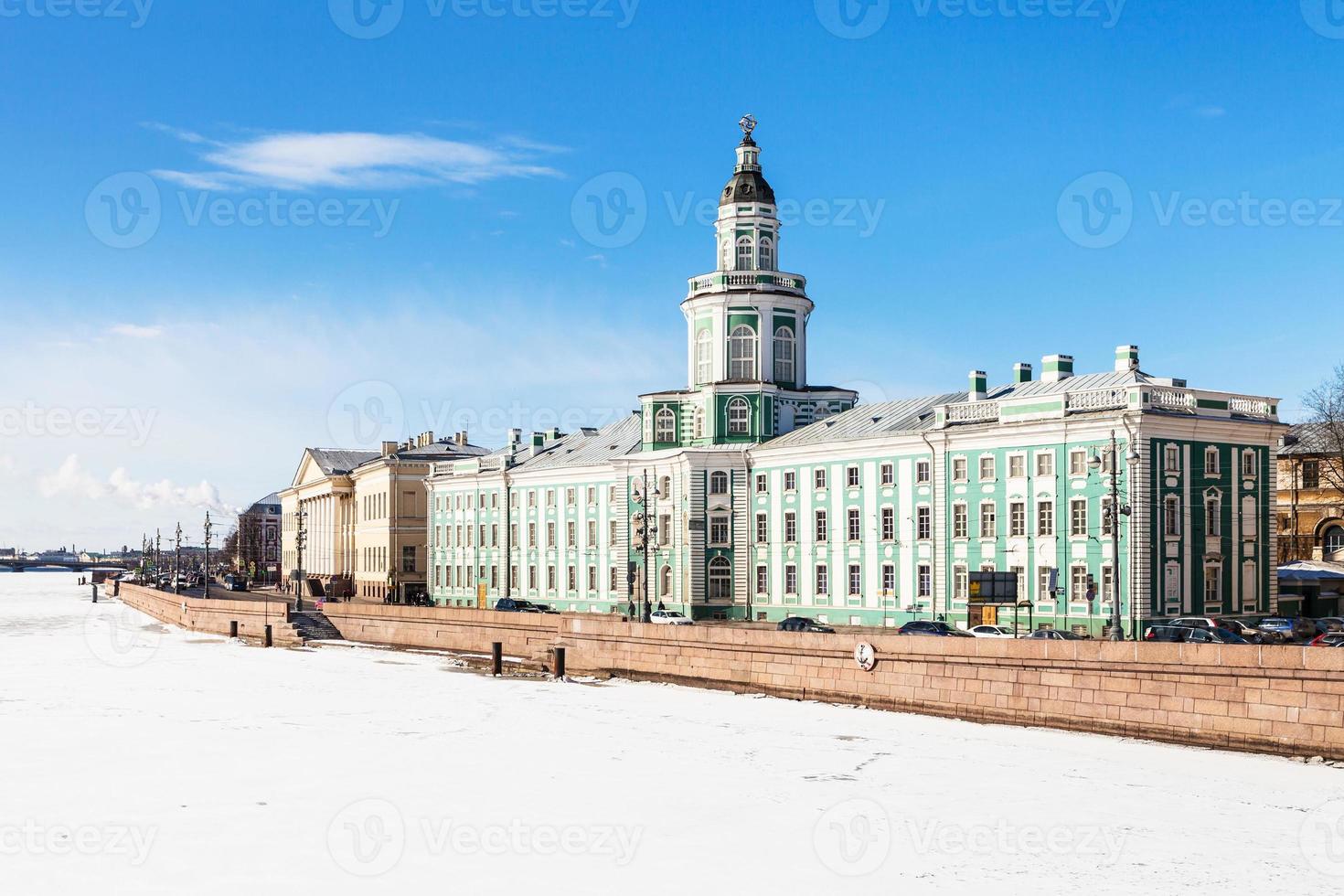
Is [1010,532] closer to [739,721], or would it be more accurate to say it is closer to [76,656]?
[739,721]

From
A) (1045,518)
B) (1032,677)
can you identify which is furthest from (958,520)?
(1032,677)

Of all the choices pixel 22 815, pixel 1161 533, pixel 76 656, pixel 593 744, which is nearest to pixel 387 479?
pixel 76 656

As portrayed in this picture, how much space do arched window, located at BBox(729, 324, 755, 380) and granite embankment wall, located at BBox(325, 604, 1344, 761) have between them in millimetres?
21434

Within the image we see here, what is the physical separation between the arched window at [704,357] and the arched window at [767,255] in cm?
424

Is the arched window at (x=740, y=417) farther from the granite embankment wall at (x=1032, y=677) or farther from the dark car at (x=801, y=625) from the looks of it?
the granite embankment wall at (x=1032, y=677)

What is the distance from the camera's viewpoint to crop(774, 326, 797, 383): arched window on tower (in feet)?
239

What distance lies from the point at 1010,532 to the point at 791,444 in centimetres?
1401

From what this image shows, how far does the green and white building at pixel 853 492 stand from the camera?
5219cm

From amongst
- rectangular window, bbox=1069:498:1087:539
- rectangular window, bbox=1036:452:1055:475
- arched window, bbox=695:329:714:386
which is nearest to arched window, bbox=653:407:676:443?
arched window, bbox=695:329:714:386

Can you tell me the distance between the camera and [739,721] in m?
39.1

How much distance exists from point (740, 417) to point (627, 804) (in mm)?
44218

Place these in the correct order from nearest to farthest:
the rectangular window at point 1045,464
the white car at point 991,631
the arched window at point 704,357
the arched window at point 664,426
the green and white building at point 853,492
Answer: the white car at point 991,631 → the green and white building at point 853,492 → the rectangular window at point 1045,464 → the arched window at point 704,357 → the arched window at point 664,426

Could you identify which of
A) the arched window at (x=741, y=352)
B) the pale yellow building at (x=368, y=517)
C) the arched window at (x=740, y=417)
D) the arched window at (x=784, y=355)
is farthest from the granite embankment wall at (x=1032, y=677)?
the pale yellow building at (x=368, y=517)

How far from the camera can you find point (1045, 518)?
54000 mm
